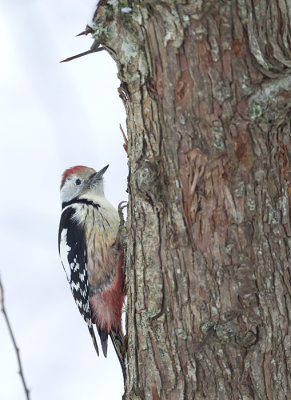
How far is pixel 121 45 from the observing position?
6.34 ft

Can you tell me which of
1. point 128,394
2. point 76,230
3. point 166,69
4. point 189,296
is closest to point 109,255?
point 76,230

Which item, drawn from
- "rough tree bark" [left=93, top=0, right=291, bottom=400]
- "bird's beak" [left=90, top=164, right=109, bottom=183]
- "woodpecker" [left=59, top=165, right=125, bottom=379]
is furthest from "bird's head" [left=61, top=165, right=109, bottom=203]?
"rough tree bark" [left=93, top=0, right=291, bottom=400]

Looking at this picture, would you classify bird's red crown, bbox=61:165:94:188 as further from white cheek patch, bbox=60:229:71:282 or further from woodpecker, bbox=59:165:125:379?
white cheek patch, bbox=60:229:71:282

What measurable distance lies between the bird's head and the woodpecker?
20 centimetres

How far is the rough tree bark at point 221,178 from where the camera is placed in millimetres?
1784

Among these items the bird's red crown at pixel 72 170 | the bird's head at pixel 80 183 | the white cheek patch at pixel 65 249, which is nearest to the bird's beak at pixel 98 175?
the bird's head at pixel 80 183

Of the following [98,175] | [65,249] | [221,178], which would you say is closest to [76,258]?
[65,249]

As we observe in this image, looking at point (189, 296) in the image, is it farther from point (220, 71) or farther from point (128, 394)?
point (220, 71)

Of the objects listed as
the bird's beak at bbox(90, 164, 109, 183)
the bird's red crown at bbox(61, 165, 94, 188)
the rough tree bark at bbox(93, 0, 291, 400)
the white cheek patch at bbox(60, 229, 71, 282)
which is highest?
the bird's red crown at bbox(61, 165, 94, 188)

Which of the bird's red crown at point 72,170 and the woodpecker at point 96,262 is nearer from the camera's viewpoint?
the woodpecker at point 96,262

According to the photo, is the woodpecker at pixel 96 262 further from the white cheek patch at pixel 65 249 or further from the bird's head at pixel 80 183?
the bird's head at pixel 80 183

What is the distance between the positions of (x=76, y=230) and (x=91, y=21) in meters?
1.92

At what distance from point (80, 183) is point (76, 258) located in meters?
0.80

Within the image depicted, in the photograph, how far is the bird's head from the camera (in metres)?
4.17
